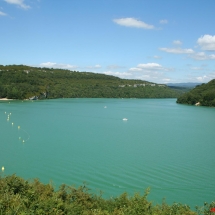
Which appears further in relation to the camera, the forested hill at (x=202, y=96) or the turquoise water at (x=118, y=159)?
the forested hill at (x=202, y=96)

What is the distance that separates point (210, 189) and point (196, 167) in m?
2.55

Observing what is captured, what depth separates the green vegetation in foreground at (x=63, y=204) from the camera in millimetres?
5320

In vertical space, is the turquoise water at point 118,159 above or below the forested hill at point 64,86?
below

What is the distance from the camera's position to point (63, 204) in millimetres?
5582

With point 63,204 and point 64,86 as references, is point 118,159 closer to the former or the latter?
point 63,204

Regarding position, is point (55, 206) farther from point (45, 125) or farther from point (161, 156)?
point (45, 125)

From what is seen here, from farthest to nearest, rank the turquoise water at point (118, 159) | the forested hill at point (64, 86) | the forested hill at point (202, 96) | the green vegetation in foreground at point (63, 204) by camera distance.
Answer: the forested hill at point (64, 86) → the forested hill at point (202, 96) → the turquoise water at point (118, 159) → the green vegetation in foreground at point (63, 204)

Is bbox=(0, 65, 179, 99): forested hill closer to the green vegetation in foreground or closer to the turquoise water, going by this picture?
the turquoise water

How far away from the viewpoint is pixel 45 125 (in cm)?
2427

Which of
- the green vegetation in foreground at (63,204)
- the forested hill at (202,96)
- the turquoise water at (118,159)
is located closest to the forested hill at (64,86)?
the forested hill at (202,96)

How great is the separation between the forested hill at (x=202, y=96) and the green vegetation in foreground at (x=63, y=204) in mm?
48573

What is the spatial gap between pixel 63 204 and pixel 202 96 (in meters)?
53.2

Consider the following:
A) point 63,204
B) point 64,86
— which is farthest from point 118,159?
point 64,86

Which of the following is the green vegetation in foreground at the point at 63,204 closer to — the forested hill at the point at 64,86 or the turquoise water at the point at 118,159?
the turquoise water at the point at 118,159
